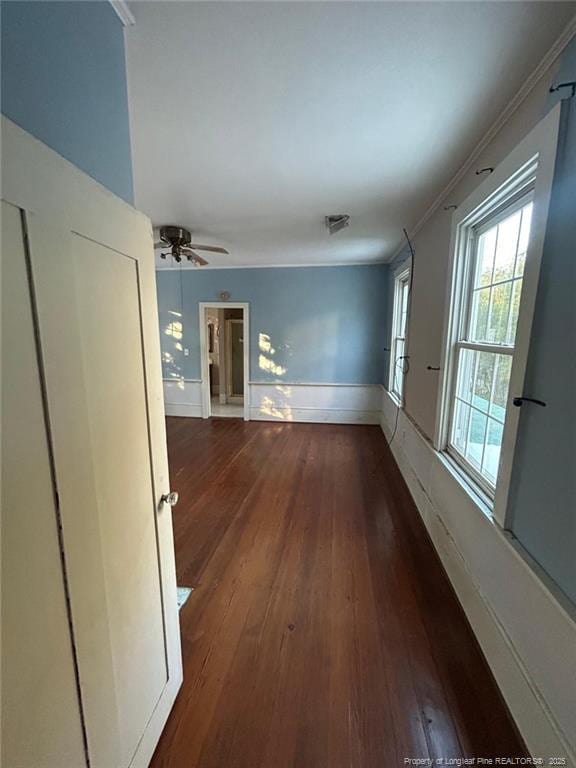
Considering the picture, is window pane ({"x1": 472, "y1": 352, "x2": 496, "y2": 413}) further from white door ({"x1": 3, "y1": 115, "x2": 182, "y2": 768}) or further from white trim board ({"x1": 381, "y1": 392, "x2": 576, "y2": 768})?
white door ({"x1": 3, "y1": 115, "x2": 182, "y2": 768})

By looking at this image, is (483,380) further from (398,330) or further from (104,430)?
(398,330)

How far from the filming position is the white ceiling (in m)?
0.99

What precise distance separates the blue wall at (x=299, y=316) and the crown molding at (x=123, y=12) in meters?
4.00

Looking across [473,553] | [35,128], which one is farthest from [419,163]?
[473,553]

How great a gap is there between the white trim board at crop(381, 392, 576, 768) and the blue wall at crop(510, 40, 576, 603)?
12 centimetres

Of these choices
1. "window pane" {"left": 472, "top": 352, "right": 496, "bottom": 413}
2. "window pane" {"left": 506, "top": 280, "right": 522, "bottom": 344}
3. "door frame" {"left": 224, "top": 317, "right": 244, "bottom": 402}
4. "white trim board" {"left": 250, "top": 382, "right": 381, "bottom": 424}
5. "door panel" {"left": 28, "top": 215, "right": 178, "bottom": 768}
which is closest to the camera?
"door panel" {"left": 28, "top": 215, "right": 178, "bottom": 768}

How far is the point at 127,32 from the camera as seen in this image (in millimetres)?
1035

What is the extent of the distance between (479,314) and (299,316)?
11.0ft

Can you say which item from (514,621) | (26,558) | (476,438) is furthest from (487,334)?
(26,558)

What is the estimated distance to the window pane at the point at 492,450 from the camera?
5.24 ft

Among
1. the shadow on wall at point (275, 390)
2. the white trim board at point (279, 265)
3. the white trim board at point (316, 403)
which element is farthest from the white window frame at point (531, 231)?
the shadow on wall at point (275, 390)

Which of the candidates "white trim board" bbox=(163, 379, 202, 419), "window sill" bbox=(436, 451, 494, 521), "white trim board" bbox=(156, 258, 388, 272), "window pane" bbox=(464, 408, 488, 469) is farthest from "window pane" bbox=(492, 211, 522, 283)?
"white trim board" bbox=(163, 379, 202, 419)

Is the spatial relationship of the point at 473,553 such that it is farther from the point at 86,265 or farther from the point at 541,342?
the point at 86,265

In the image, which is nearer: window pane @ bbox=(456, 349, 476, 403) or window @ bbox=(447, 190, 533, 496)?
window @ bbox=(447, 190, 533, 496)
